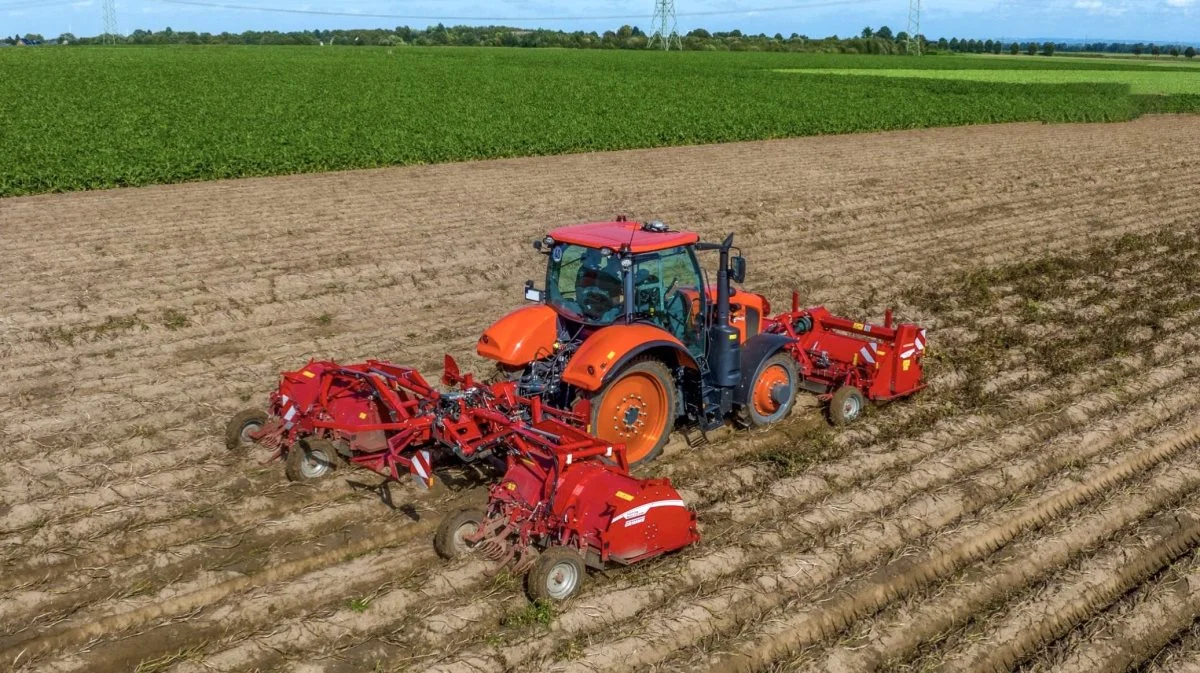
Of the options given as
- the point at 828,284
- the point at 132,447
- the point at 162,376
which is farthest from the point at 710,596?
the point at 828,284

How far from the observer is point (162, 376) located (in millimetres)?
10109

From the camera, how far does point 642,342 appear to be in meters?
7.34

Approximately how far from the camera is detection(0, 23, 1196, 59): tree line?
95.4 m

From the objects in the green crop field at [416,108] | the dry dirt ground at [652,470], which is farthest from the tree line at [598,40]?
the dry dirt ground at [652,470]

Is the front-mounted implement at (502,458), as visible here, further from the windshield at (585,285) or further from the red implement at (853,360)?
the red implement at (853,360)

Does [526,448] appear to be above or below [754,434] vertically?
above

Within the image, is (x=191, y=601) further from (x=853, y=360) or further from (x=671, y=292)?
(x=853, y=360)

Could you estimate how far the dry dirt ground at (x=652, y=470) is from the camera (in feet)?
19.0

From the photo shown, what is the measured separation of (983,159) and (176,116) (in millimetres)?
21784

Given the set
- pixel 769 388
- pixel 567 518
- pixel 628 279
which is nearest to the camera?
pixel 567 518

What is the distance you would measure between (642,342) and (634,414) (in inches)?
25.0

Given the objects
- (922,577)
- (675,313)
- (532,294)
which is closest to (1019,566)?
(922,577)

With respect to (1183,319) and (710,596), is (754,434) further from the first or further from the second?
(1183,319)

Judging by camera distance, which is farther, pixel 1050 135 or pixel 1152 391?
pixel 1050 135
